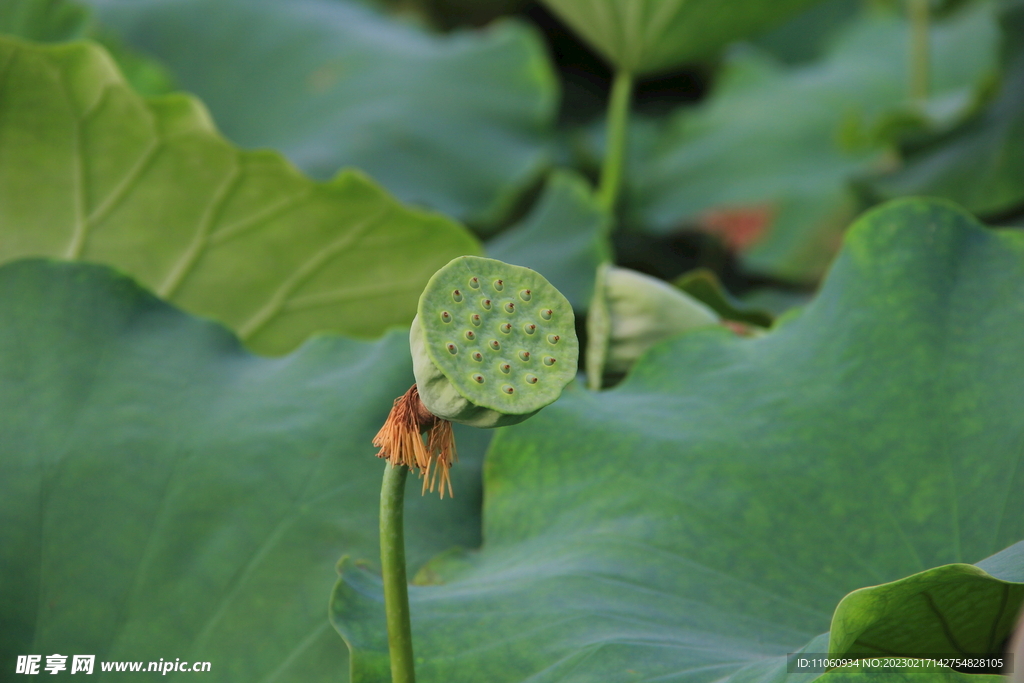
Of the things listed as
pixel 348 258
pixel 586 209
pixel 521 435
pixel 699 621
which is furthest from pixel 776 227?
pixel 699 621

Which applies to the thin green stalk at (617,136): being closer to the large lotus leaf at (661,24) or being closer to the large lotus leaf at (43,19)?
the large lotus leaf at (661,24)

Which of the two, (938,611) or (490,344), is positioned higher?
(490,344)

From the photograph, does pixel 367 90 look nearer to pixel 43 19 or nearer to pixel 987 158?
pixel 43 19

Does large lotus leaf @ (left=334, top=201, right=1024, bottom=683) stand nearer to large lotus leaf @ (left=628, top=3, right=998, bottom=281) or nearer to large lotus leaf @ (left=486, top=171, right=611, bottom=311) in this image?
large lotus leaf @ (left=486, top=171, right=611, bottom=311)

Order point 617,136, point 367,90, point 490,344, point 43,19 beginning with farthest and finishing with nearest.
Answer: point 367,90 < point 617,136 < point 43,19 < point 490,344

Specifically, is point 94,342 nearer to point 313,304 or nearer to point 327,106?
point 313,304

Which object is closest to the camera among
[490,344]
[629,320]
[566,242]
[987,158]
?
[490,344]

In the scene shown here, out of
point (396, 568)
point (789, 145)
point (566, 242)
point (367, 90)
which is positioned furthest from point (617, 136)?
point (396, 568)
